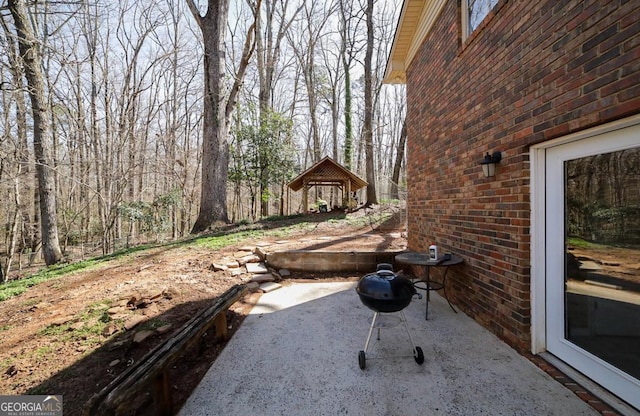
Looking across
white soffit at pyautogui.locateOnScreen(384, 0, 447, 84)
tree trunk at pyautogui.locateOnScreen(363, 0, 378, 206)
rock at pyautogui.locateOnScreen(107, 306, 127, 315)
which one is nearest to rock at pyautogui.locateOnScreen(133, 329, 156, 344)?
rock at pyautogui.locateOnScreen(107, 306, 127, 315)

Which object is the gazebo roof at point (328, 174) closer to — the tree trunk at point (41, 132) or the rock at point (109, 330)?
the tree trunk at point (41, 132)

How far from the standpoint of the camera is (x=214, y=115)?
8.66m

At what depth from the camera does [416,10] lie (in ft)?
15.1

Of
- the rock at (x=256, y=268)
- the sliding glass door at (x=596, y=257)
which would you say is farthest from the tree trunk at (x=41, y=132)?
the sliding glass door at (x=596, y=257)

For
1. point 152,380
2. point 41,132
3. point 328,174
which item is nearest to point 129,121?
point 41,132

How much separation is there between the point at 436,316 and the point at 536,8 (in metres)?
3.13

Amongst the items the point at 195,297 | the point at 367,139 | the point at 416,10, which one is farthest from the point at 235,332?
the point at 367,139

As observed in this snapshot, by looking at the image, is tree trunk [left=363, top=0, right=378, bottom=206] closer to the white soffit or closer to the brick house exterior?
the white soffit

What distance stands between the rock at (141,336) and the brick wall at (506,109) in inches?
137

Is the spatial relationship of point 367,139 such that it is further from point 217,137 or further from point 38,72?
point 38,72

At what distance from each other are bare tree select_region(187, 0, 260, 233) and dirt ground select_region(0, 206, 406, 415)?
141 inches

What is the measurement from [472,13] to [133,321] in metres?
5.37

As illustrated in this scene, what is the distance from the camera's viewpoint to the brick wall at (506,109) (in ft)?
5.62

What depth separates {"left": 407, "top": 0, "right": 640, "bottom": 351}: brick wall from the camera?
5.62ft
